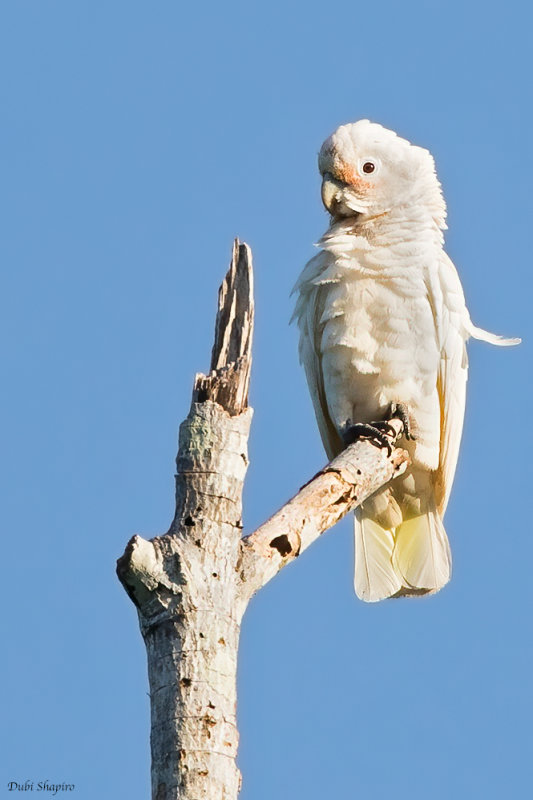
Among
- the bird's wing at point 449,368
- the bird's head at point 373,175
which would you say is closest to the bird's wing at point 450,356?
the bird's wing at point 449,368

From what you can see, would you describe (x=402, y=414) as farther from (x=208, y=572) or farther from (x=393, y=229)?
(x=208, y=572)

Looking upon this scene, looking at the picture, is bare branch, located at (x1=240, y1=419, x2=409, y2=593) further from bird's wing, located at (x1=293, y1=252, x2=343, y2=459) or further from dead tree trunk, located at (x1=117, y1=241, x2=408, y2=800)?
bird's wing, located at (x1=293, y1=252, x2=343, y2=459)

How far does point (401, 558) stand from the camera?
7363 mm

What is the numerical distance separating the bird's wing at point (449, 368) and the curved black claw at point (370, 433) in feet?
1.86

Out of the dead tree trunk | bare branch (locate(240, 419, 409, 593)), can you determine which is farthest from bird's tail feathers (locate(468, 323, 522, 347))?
the dead tree trunk

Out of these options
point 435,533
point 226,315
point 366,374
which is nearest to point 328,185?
point 366,374

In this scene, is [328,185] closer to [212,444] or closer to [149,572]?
[212,444]

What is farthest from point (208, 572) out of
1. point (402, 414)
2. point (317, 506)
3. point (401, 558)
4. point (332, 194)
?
point (332, 194)

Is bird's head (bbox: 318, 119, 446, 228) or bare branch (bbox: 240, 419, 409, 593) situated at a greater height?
bird's head (bbox: 318, 119, 446, 228)

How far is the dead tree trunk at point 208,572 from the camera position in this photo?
153 inches

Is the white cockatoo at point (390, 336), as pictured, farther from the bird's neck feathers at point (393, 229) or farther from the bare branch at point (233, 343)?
the bare branch at point (233, 343)

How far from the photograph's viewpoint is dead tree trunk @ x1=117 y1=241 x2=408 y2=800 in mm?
3895

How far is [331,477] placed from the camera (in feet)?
18.3

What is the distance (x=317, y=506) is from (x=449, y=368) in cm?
209
